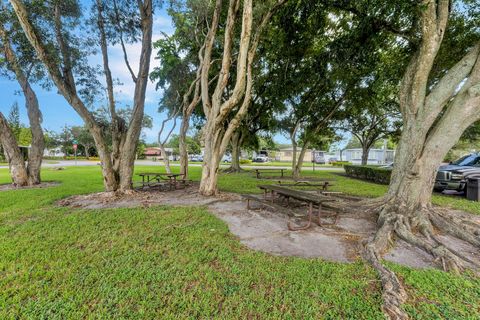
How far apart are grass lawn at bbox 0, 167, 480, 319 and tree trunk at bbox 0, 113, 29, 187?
7286 mm

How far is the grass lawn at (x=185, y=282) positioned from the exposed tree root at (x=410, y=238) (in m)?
0.13

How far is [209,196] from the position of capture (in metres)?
7.36

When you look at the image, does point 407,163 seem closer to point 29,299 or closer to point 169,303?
point 169,303

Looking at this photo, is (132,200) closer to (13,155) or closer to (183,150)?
(183,150)

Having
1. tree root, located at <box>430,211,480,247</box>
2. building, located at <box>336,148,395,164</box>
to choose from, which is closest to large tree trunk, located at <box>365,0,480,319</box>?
tree root, located at <box>430,211,480,247</box>

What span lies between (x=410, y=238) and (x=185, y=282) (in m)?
3.88

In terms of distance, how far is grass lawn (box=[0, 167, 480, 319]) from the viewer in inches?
82.1

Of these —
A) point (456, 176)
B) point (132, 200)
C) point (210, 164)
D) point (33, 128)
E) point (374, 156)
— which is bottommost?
point (132, 200)

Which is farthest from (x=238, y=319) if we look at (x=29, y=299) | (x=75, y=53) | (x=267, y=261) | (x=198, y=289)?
(x=75, y=53)

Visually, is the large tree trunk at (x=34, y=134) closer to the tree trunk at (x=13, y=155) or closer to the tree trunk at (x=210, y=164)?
the tree trunk at (x=13, y=155)

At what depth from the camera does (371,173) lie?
13.5m

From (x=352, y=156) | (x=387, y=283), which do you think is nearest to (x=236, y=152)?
(x=387, y=283)

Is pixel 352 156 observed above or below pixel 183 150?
below

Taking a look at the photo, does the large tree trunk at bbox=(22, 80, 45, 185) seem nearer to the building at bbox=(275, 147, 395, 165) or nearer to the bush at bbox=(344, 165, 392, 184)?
the bush at bbox=(344, 165, 392, 184)
